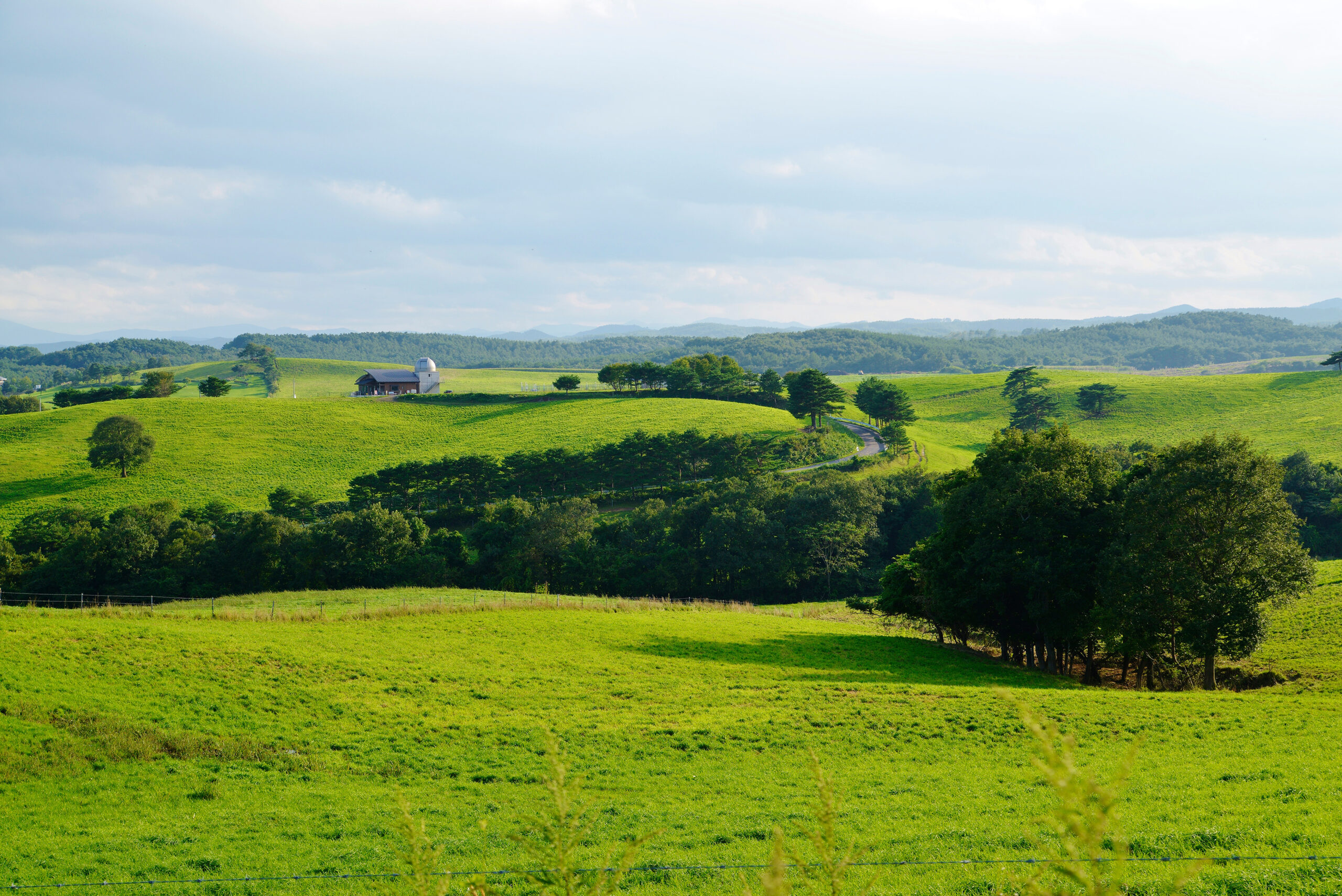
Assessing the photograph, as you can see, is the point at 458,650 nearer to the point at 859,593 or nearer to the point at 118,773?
the point at 118,773

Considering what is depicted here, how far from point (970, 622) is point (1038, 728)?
127 ft

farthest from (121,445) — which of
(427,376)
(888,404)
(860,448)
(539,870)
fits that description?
(539,870)

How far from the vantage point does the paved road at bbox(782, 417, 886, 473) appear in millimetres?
99000

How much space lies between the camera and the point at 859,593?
6875cm

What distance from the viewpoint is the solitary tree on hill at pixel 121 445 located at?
9481 centimetres

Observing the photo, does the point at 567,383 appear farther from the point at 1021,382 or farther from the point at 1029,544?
the point at 1029,544

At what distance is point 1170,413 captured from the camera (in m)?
128

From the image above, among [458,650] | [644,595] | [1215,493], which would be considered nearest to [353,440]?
[644,595]

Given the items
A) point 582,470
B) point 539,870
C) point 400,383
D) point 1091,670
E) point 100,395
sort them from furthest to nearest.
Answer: point 400,383, point 100,395, point 582,470, point 1091,670, point 539,870

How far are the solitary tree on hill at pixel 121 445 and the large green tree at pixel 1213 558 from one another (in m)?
105

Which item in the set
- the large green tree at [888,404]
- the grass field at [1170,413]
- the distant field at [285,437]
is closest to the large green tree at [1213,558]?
the grass field at [1170,413]

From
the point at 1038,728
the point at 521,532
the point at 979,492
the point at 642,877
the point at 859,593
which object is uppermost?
the point at 1038,728

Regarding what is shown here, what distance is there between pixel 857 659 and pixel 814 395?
86375mm

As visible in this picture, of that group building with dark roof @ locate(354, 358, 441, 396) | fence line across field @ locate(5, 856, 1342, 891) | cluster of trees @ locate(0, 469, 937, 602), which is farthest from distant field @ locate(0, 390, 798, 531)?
fence line across field @ locate(5, 856, 1342, 891)
